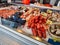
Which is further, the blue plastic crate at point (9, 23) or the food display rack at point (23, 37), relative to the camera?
the blue plastic crate at point (9, 23)

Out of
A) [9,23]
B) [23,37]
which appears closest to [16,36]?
[23,37]

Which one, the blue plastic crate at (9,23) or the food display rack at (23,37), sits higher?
the blue plastic crate at (9,23)

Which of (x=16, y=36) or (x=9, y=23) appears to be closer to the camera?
(x=16, y=36)

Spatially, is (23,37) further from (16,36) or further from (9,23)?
(9,23)

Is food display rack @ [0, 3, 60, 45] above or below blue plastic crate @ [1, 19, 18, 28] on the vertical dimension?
below

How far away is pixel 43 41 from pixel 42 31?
0.36ft

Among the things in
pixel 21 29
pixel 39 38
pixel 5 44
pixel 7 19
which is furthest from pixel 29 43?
pixel 7 19

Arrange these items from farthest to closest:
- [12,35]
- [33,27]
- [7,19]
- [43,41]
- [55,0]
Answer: [55,0] < [7,19] < [12,35] < [33,27] < [43,41]

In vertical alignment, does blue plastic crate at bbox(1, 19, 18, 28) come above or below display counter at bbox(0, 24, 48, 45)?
above

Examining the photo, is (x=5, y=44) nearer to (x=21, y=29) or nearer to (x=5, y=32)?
(x=5, y=32)

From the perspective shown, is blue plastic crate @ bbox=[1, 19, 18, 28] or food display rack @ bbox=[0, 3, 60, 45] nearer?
food display rack @ bbox=[0, 3, 60, 45]

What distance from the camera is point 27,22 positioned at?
1347 millimetres

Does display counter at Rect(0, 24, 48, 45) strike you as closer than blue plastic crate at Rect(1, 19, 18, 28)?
Yes

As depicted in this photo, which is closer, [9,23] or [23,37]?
[23,37]
